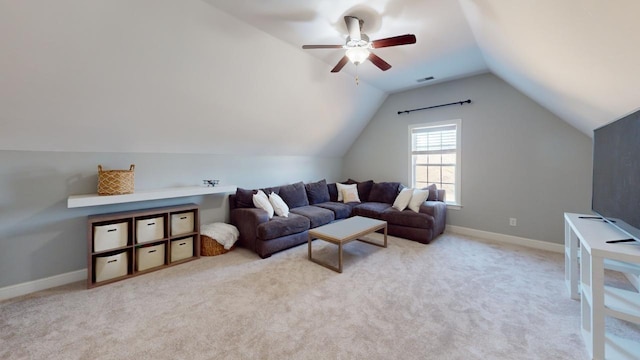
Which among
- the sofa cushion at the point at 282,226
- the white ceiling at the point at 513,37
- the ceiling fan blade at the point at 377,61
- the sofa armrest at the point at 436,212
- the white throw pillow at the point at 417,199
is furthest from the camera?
the white throw pillow at the point at 417,199

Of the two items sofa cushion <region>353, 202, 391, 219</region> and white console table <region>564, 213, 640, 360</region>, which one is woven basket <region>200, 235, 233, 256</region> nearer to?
sofa cushion <region>353, 202, 391, 219</region>

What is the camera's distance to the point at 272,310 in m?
2.10

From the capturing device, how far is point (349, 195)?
4961 millimetres

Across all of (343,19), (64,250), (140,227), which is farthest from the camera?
(140,227)

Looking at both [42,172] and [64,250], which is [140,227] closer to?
[64,250]

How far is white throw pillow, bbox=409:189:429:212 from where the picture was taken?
3.98 m

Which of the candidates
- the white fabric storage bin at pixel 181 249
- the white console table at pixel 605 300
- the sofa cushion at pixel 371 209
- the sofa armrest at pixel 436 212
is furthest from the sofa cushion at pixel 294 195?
the white console table at pixel 605 300

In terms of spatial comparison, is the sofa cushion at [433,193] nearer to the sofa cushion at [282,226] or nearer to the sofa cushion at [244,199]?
the sofa cushion at [282,226]

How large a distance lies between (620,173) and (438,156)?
2.83m

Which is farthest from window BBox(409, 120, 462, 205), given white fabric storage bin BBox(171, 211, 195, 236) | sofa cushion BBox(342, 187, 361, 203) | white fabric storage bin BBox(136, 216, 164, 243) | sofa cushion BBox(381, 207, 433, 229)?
white fabric storage bin BBox(136, 216, 164, 243)

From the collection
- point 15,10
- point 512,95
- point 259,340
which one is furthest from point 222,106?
point 512,95

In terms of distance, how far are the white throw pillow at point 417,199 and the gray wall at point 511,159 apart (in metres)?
0.77

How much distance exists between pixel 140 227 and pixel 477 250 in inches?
174

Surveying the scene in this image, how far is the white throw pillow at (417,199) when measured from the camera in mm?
3977
